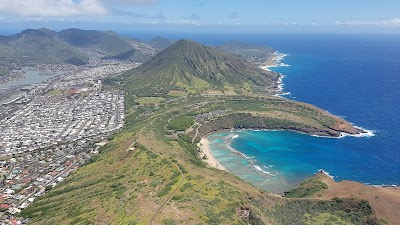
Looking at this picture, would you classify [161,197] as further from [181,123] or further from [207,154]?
[181,123]

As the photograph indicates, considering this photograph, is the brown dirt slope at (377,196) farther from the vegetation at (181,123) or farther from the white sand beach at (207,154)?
the vegetation at (181,123)

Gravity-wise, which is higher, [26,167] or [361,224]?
[361,224]

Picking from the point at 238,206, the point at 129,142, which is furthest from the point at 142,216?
the point at 129,142

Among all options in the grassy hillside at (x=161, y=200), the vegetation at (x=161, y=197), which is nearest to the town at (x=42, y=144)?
the vegetation at (x=161, y=197)

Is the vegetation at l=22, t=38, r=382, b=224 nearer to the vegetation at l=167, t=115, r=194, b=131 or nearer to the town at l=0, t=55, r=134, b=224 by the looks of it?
the town at l=0, t=55, r=134, b=224

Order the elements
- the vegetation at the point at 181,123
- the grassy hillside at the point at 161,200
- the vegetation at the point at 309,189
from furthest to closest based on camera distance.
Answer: the vegetation at the point at 181,123
the vegetation at the point at 309,189
the grassy hillside at the point at 161,200

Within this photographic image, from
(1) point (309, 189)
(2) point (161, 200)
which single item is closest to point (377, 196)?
(1) point (309, 189)

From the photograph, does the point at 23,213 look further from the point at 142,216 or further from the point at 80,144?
the point at 80,144
